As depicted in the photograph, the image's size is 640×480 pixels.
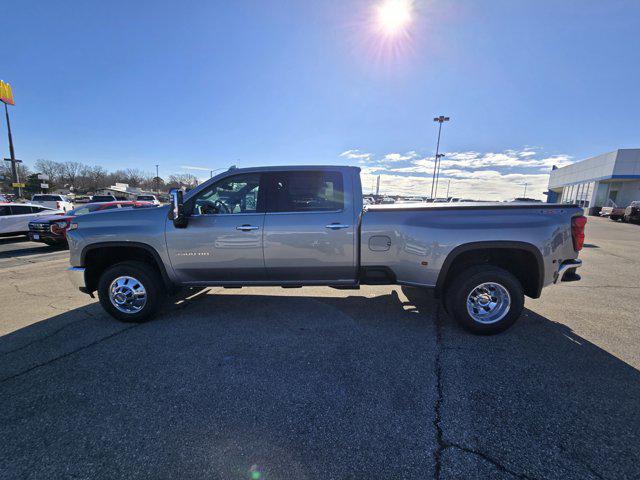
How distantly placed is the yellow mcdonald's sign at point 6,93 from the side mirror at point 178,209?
38103mm

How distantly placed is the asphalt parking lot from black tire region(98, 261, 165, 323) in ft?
0.55

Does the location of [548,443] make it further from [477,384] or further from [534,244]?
[534,244]

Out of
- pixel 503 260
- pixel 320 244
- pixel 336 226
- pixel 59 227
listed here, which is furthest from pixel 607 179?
pixel 59 227

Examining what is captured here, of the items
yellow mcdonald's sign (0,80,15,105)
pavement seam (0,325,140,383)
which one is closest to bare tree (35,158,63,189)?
yellow mcdonald's sign (0,80,15,105)

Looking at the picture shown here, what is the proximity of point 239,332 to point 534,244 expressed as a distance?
362 cm

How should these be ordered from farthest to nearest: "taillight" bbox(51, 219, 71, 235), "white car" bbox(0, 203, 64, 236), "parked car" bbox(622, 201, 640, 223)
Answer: "parked car" bbox(622, 201, 640, 223) → "white car" bbox(0, 203, 64, 236) → "taillight" bbox(51, 219, 71, 235)

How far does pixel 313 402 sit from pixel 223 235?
2.18 metres

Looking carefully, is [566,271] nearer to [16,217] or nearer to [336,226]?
[336,226]

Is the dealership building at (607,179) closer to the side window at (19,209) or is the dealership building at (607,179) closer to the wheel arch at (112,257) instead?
the wheel arch at (112,257)

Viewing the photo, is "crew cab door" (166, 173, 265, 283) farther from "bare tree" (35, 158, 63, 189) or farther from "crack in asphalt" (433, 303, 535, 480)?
"bare tree" (35, 158, 63, 189)

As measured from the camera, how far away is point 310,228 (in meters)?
3.60

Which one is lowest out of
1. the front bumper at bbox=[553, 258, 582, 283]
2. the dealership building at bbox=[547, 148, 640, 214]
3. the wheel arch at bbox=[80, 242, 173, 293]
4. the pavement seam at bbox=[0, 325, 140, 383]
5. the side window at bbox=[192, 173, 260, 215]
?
the pavement seam at bbox=[0, 325, 140, 383]

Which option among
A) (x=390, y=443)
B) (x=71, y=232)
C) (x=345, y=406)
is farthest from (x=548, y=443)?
(x=71, y=232)

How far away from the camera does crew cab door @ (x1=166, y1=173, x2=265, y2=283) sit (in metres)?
3.67
